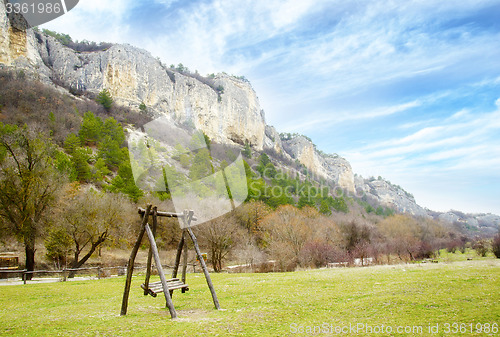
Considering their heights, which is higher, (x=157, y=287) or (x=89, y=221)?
(x=89, y=221)

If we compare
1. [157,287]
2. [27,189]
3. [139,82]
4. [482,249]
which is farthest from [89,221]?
[139,82]

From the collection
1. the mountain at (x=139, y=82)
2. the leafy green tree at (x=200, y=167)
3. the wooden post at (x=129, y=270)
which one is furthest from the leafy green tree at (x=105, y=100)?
the wooden post at (x=129, y=270)

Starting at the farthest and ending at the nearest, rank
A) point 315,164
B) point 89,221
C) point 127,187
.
Result: 1. point 315,164
2. point 127,187
3. point 89,221

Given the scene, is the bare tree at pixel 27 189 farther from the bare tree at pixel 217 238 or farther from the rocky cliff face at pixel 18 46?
the rocky cliff face at pixel 18 46

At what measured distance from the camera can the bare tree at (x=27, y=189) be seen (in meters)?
23.2

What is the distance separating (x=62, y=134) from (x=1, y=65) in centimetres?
3659

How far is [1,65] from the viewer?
78.3m

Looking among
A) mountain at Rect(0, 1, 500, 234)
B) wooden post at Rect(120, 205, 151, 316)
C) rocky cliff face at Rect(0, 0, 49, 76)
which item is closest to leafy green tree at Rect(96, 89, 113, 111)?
mountain at Rect(0, 1, 500, 234)

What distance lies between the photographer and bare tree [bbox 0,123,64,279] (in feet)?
76.3

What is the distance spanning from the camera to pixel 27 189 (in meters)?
23.3

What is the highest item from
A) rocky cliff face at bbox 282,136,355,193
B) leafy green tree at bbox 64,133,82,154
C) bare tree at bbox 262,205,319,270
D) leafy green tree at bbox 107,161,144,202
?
rocky cliff face at bbox 282,136,355,193

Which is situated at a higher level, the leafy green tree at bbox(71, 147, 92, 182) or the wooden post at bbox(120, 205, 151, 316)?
the leafy green tree at bbox(71, 147, 92, 182)

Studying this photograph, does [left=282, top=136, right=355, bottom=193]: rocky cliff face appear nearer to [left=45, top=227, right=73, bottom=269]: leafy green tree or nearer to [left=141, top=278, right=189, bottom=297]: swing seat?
[left=45, top=227, right=73, bottom=269]: leafy green tree

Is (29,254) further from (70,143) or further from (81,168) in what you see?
(70,143)
